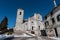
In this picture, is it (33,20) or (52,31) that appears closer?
(52,31)

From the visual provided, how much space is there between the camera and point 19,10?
37094 millimetres

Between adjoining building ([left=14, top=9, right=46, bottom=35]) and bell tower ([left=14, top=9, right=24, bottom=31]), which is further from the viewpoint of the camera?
adjoining building ([left=14, top=9, right=46, bottom=35])

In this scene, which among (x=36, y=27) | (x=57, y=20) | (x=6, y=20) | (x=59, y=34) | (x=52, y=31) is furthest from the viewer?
(x=6, y=20)

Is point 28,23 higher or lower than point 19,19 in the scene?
lower

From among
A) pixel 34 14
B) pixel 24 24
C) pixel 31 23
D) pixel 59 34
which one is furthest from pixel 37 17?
pixel 59 34

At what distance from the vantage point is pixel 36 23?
35531mm

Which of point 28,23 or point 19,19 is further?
point 28,23

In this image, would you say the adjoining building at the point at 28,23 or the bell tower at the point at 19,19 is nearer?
the bell tower at the point at 19,19

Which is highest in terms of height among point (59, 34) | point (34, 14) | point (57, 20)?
point (34, 14)

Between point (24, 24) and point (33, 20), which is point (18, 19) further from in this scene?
point (33, 20)

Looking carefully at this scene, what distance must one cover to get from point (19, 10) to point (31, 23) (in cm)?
908

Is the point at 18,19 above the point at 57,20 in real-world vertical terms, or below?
above

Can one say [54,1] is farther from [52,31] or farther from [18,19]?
[18,19]

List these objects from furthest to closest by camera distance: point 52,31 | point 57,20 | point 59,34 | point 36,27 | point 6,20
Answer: point 6,20
point 36,27
point 52,31
point 57,20
point 59,34
